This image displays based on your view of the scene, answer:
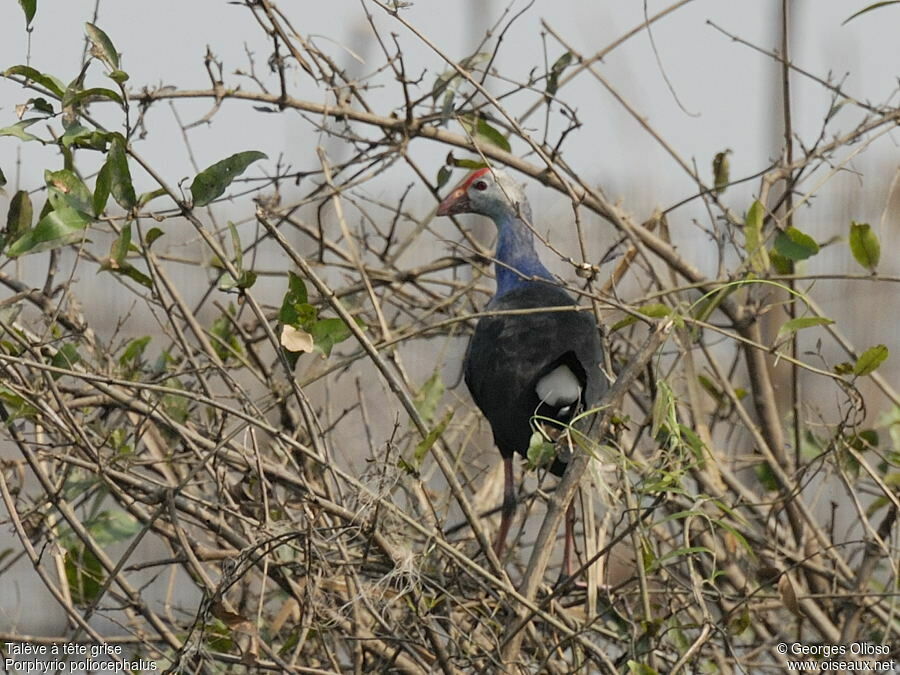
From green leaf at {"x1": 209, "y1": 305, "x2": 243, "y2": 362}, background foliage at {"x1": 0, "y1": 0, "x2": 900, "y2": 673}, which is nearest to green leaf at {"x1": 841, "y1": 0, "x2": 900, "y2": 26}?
background foliage at {"x1": 0, "y1": 0, "x2": 900, "y2": 673}

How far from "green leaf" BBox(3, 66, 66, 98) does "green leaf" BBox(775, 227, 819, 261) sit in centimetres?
171

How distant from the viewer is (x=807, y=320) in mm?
2480

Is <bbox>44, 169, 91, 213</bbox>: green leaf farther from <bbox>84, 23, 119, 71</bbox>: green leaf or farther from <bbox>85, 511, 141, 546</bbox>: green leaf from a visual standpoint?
<bbox>85, 511, 141, 546</bbox>: green leaf

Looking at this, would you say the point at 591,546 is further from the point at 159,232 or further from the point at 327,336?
the point at 159,232

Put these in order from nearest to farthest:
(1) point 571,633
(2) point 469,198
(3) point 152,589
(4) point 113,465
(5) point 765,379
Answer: (1) point 571,633 → (4) point 113,465 → (5) point 765,379 → (2) point 469,198 → (3) point 152,589

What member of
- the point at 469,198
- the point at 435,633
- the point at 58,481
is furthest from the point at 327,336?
the point at 469,198

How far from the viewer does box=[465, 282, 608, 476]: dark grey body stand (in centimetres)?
337

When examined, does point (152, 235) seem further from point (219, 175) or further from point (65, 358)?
point (65, 358)

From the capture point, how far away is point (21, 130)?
235 centimetres

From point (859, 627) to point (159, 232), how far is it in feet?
7.04

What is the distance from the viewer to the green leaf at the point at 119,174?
2176 millimetres

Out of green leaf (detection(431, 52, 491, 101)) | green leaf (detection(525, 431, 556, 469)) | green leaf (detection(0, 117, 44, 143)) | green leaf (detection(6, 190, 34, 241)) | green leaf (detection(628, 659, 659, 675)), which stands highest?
green leaf (detection(431, 52, 491, 101))

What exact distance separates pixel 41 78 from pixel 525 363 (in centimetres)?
159

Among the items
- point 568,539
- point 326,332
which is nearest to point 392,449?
point 326,332
